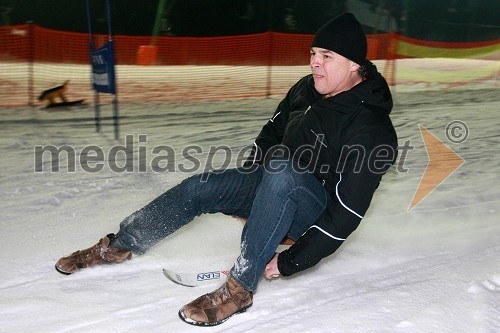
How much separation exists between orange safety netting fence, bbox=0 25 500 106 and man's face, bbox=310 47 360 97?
5.50 m

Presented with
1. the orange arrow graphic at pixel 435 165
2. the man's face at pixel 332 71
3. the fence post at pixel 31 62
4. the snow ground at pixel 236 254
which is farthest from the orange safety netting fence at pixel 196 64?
the man's face at pixel 332 71

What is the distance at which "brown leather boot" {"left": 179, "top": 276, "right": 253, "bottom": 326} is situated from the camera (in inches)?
73.5

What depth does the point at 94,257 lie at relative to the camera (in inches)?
87.0

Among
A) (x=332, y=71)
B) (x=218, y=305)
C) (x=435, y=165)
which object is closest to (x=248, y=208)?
(x=218, y=305)

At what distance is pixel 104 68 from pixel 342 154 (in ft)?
11.6

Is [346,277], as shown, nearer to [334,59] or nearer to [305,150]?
[305,150]

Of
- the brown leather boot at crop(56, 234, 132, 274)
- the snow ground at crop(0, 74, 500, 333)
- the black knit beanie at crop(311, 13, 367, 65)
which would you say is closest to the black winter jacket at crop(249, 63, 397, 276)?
the black knit beanie at crop(311, 13, 367, 65)

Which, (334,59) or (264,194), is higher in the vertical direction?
(334,59)

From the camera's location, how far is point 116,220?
9.48 feet

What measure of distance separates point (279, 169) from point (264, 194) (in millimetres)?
113

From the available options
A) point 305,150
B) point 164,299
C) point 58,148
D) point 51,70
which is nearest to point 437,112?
point 58,148

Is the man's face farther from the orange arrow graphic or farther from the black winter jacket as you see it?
the orange arrow graphic

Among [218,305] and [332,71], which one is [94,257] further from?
[332,71]

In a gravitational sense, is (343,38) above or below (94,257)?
above
